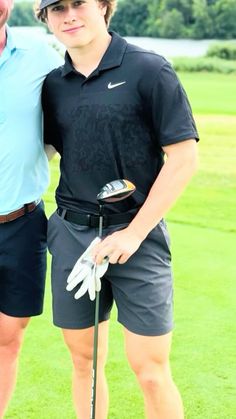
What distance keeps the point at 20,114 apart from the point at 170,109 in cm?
50

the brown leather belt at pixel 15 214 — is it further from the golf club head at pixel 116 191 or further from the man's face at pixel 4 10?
the man's face at pixel 4 10

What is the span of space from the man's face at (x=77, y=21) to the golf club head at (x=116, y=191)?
386mm

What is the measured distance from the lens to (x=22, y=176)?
7.11 feet

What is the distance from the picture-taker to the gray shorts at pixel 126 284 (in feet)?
6.53

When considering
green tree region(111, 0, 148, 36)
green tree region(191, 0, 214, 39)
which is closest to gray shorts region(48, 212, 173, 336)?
green tree region(191, 0, 214, 39)

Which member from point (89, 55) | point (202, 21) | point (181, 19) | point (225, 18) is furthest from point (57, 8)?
point (181, 19)

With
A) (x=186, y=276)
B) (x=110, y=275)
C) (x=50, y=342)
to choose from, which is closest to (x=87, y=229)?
(x=110, y=275)

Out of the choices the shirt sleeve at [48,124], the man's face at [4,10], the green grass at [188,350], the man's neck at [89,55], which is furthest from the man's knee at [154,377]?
the man's face at [4,10]

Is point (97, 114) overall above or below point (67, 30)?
below

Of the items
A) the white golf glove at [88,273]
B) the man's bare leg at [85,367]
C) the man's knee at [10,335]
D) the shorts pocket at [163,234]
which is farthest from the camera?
the man's knee at [10,335]

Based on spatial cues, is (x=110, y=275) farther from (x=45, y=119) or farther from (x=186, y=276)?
(x=186, y=276)

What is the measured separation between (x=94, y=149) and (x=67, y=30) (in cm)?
33

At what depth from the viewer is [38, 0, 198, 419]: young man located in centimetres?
188

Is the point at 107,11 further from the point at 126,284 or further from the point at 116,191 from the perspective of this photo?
the point at 126,284
